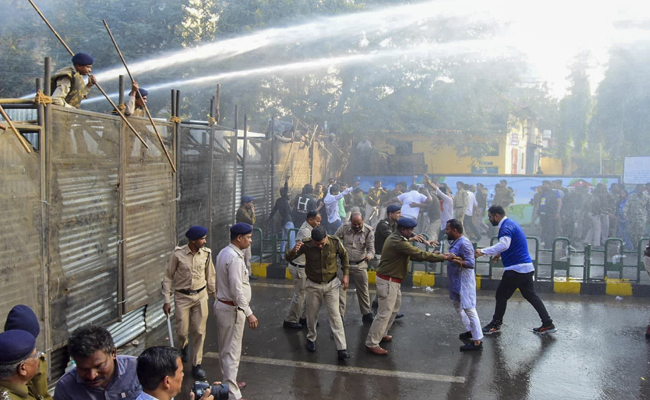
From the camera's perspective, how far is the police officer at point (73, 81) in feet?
20.1

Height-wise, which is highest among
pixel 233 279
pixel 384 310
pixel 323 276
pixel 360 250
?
pixel 233 279

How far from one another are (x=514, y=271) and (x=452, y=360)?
163 centimetres

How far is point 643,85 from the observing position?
20047 mm

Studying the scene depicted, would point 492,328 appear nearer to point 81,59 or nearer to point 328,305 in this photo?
point 328,305

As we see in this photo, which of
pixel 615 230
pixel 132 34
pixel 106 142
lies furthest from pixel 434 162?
pixel 106 142

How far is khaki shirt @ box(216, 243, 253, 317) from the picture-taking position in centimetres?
531

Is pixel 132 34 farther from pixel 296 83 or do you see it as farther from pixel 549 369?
pixel 549 369

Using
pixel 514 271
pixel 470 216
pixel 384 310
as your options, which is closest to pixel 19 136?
pixel 384 310

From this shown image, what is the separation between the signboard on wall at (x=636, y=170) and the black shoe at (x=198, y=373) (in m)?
14.5

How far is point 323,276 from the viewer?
6.71 metres

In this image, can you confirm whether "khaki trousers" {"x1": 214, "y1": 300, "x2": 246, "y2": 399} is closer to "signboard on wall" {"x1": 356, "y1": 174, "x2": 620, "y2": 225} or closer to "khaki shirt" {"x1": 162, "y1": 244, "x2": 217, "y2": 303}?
"khaki shirt" {"x1": 162, "y1": 244, "x2": 217, "y2": 303}

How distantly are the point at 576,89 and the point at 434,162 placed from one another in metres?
16.0

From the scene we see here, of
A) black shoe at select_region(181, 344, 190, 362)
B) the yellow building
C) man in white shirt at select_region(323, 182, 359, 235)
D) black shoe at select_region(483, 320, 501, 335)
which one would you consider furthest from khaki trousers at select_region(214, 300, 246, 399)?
the yellow building

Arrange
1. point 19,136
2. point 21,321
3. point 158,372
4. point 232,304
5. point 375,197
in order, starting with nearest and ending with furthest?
point 158,372
point 21,321
point 19,136
point 232,304
point 375,197
